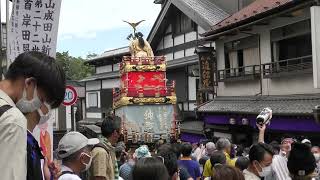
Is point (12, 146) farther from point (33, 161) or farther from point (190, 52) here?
point (190, 52)

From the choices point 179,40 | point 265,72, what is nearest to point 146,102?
point 179,40

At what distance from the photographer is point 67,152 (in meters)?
3.77

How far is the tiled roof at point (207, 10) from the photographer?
818 inches

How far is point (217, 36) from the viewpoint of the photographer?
18.1 meters

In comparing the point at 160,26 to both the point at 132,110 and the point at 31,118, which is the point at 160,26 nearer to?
the point at 132,110

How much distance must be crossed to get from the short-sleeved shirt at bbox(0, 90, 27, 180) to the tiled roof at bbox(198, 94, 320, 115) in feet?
38.2

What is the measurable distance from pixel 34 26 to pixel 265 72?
11.0m

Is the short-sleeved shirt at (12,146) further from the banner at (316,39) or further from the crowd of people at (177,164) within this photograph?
the banner at (316,39)

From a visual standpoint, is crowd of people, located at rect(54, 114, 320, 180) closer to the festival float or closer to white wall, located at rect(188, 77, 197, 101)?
the festival float

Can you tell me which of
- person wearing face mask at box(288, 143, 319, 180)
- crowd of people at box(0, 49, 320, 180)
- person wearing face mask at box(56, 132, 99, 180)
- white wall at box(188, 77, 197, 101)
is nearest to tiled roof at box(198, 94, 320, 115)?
white wall at box(188, 77, 197, 101)

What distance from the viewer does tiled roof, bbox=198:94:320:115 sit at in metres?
13.1

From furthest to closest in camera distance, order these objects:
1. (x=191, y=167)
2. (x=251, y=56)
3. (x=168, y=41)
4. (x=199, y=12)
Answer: (x=168, y=41)
(x=199, y=12)
(x=251, y=56)
(x=191, y=167)

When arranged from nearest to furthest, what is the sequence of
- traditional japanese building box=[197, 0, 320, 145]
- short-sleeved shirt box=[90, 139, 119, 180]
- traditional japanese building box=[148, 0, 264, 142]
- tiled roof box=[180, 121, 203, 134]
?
1. short-sleeved shirt box=[90, 139, 119, 180]
2. traditional japanese building box=[197, 0, 320, 145]
3. traditional japanese building box=[148, 0, 264, 142]
4. tiled roof box=[180, 121, 203, 134]

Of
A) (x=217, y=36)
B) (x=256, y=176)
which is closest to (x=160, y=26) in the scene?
(x=217, y=36)
